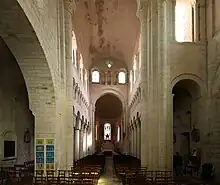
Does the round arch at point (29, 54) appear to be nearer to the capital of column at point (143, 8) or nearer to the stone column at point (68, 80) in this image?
the stone column at point (68, 80)

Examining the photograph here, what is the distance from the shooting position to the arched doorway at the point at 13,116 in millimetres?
21344

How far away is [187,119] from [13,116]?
11.5 m

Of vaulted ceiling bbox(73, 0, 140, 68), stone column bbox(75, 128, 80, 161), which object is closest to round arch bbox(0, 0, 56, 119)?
vaulted ceiling bbox(73, 0, 140, 68)

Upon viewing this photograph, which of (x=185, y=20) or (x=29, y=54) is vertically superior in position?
(x=185, y=20)

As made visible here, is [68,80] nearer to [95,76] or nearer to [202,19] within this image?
[202,19]

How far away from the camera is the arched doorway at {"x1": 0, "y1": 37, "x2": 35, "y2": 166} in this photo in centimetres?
2134

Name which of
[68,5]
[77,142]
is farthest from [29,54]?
[77,142]

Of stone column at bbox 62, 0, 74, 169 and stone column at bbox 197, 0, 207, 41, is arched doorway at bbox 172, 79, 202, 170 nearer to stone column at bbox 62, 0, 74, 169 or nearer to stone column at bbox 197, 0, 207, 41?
stone column at bbox 197, 0, 207, 41

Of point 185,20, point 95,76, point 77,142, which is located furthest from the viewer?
point 95,76

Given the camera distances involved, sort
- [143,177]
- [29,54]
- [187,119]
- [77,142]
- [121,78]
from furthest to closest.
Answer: [121,78] → [77,142] → [187,119] → [29,54] → [143,177]

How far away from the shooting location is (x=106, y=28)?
37469 mm

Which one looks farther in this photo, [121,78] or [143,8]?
[121,78]

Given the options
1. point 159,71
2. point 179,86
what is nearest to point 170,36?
point 159,71

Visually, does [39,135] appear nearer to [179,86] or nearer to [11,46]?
[11,46]
